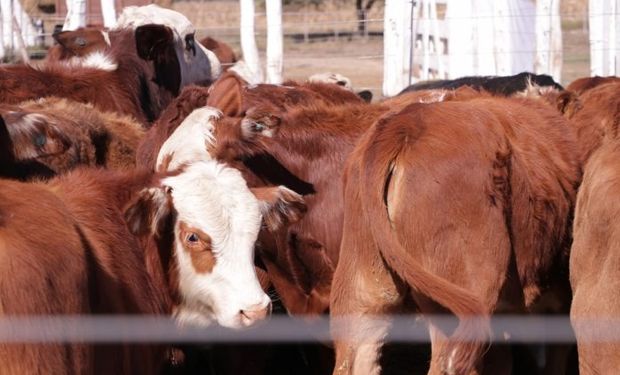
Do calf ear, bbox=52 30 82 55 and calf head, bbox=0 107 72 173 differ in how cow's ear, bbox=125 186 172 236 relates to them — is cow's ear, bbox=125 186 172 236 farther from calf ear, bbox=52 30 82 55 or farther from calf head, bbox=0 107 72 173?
calf ear, bbox=52 30 82 55

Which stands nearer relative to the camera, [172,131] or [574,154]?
[574,154]

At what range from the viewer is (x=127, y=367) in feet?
13.1

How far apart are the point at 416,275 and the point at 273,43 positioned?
7.57 meters

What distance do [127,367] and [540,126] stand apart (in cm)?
235

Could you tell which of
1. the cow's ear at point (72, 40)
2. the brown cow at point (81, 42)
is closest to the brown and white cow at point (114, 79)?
the brown cow at point (81, 42)

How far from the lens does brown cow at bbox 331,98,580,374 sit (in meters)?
4.31

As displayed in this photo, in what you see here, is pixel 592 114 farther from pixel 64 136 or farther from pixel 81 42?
pixel 81 42

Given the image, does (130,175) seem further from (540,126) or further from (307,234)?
(540,126)

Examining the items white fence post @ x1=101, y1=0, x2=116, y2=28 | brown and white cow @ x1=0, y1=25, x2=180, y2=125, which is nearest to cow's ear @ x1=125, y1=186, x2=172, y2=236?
brown and white cow @ x1=0, y1=25, x2=180, y2=125

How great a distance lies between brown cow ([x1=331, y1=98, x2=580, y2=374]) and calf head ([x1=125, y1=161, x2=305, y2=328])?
49 centimetres

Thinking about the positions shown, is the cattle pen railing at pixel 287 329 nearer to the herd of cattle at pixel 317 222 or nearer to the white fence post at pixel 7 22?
the herd of cattle at pixel 317 222

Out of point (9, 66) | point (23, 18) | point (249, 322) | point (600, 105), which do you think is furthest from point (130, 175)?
point (23, 18)

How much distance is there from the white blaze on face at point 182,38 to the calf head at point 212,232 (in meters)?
3.99

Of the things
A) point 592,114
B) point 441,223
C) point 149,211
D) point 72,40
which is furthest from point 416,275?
point 72,40
